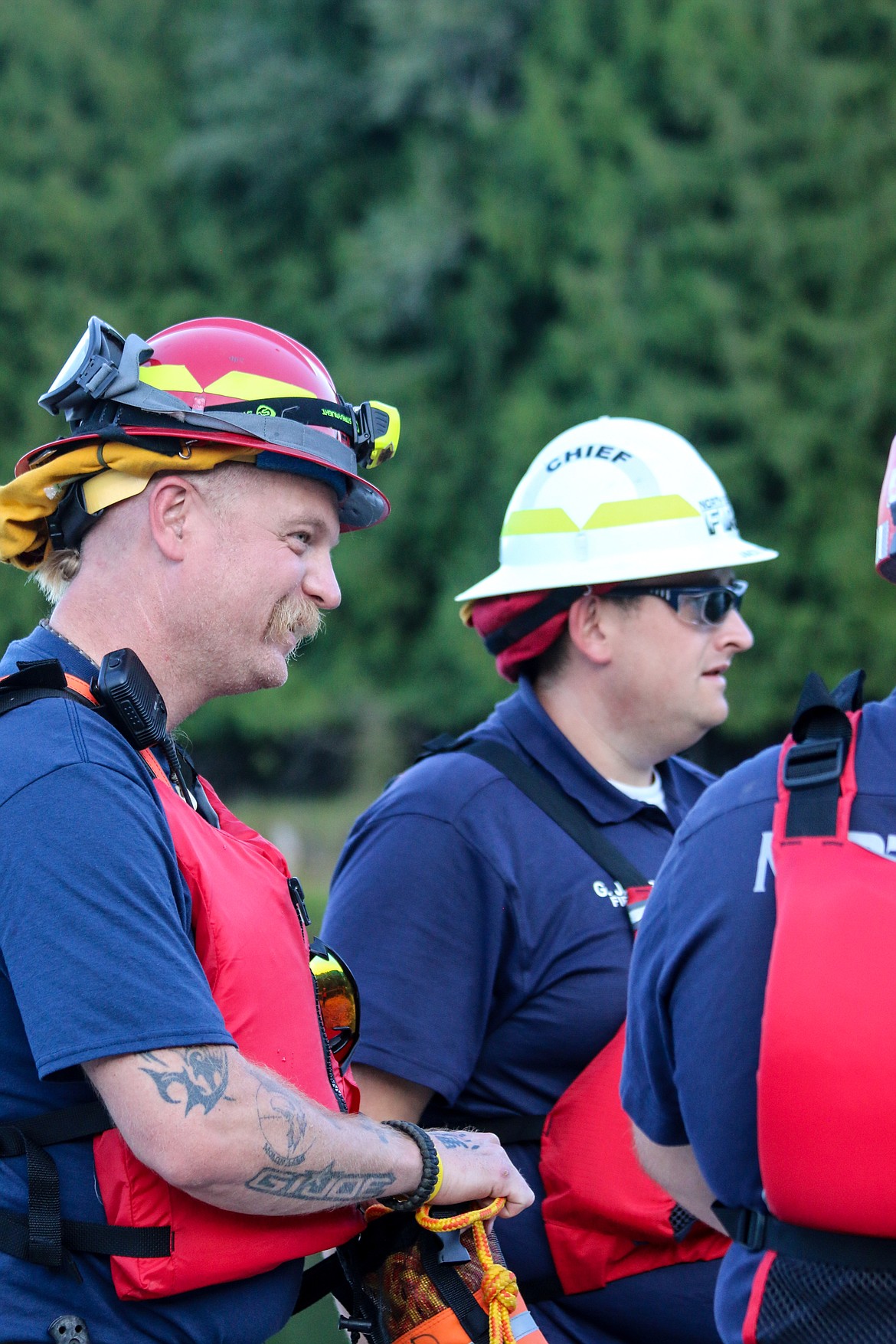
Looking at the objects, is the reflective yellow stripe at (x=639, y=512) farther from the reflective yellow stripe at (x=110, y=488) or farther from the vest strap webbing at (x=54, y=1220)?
the vest strap webbing at (x=54, y=1220)

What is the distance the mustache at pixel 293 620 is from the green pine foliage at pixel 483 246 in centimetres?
1468

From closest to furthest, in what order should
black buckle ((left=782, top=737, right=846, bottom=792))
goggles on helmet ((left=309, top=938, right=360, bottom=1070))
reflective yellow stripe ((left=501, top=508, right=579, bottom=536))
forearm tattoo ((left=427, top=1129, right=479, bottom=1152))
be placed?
1. black buckle ((left=782, top=737, right=846, bottom=792))
2. forearm tattoo ((left=427, top=1129, right=479, bottom=1152))
3. goggles on helmet ((left=309, top=938, right=360, bottom=1070))
4. reflective yellow stripe ((left=501, top=508, right=579, bottom=536))

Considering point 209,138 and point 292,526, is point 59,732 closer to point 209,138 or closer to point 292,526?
point 292,526

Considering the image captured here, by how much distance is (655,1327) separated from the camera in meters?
2.76

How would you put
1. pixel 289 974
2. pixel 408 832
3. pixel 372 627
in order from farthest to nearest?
pixel 372 627, pixel 408 832, pixel 289 974

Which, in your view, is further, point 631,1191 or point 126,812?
point 631,1191

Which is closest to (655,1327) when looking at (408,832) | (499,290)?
(408,832)

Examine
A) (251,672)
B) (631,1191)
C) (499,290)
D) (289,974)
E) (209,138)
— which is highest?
(209,138)

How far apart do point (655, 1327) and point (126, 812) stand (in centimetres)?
159

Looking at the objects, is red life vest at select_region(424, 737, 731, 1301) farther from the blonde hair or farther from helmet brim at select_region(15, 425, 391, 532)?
the blonde hair

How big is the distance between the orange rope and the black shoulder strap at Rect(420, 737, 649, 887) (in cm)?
86

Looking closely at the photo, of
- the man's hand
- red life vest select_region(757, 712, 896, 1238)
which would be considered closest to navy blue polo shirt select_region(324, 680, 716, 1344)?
the man's hand

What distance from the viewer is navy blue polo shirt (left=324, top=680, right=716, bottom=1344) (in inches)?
108

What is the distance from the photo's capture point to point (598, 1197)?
2.67 m
